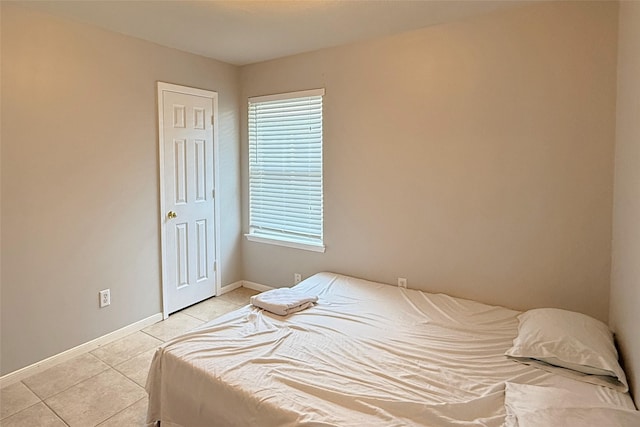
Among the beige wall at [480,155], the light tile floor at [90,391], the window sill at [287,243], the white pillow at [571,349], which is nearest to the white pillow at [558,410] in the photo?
the white pillow at [571,349]

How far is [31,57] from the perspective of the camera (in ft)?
8.30

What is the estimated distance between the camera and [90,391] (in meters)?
2.43

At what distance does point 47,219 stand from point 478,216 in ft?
10.3

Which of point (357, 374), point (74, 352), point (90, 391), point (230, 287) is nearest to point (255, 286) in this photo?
point (230, 287)

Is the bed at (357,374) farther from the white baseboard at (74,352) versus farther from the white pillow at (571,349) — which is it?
the white baseboard at (74,352)

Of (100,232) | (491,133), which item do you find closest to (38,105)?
(100,232)

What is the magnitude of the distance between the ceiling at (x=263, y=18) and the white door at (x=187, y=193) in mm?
583

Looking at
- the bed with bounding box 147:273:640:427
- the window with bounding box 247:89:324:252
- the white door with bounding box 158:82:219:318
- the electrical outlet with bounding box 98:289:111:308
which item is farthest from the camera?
the window with bounding box 247:89:324:252

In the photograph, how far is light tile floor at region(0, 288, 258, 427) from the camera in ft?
7.13

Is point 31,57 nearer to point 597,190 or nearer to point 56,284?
point 56,284

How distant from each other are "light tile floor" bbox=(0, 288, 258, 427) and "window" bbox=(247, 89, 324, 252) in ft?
4.95

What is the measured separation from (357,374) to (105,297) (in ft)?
7.48

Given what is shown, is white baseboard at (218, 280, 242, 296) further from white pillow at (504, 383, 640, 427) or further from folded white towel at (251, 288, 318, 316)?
white pillow at (504, 383, 640, 427)

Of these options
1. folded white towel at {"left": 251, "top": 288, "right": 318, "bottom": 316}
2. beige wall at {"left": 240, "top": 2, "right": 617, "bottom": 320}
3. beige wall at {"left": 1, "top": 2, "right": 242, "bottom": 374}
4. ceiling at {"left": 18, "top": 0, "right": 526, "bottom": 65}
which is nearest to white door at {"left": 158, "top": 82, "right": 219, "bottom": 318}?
beige wall at {"left": 1, "top": 2, "right": 242, "bottom": 374}
